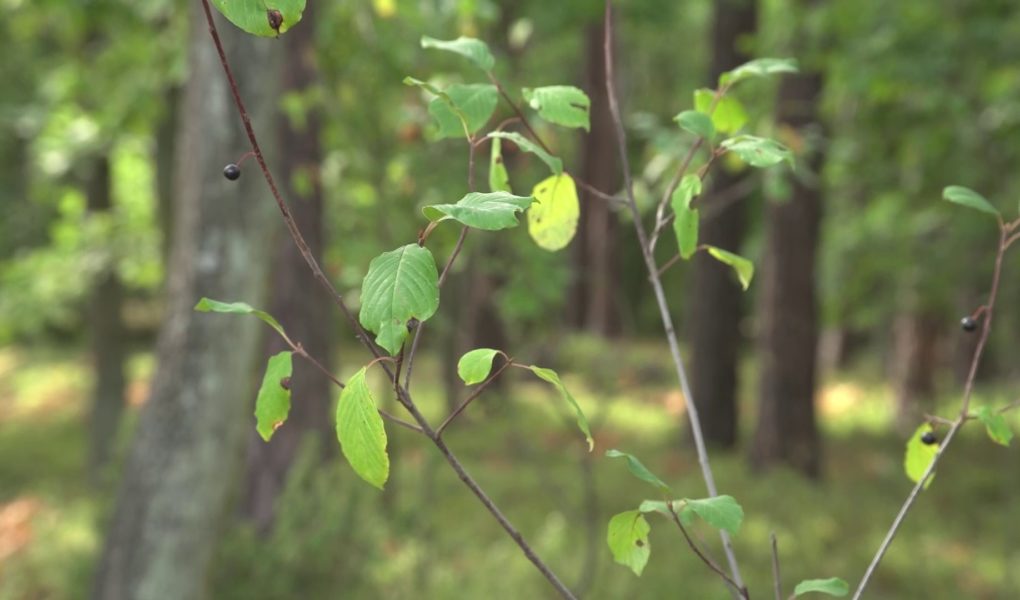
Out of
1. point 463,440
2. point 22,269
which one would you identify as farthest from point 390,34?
point 463,440

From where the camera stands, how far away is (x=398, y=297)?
0.91 m

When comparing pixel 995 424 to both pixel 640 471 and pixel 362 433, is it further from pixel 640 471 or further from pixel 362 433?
pixel 362 433

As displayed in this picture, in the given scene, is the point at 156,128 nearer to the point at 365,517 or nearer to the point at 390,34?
the point at 390,34

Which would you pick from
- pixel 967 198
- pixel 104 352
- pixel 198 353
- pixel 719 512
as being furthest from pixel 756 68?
pixel 104 352

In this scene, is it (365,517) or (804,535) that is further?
(804,535)

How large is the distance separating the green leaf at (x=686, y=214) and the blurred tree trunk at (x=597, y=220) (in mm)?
13118

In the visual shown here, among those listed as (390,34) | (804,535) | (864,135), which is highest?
(390,34)

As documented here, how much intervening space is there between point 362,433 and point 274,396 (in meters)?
0.21

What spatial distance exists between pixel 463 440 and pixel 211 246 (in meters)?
7.35

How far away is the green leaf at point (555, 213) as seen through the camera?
133 cm

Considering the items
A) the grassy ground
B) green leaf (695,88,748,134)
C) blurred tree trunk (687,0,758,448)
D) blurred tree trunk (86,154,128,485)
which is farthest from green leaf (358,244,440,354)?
blurred tree trunk (86,154,128,485)

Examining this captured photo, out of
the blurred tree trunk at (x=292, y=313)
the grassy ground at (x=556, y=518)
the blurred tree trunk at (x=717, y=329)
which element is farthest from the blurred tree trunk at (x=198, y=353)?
the blurred tree trunk at (x=717, y=329)

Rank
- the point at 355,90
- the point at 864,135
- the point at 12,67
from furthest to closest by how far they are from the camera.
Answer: the point at 12,67 → the point at 864,135 → the point at 355,90

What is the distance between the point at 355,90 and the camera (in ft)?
18.2
